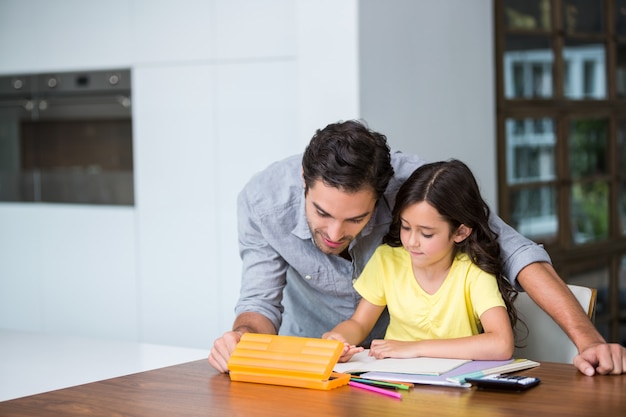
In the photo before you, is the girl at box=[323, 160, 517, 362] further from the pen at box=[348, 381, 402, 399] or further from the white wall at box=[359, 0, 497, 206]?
the white wall at box=[359, 0, 497, 206]

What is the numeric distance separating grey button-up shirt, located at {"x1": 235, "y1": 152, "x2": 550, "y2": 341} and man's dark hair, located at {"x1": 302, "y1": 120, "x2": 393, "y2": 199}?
0.73ft

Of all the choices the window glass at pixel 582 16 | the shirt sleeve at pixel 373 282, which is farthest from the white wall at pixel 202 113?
the shirt sleeve at pixel 373 282

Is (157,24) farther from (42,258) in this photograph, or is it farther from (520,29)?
(520,29)

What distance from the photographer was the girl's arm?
1.91 metres

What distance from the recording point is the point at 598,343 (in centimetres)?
187

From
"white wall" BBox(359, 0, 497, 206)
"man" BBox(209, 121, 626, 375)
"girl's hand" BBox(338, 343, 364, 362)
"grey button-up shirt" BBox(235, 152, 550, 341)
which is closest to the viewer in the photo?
"girl's hand" BBox(338, 343, 364, 362)

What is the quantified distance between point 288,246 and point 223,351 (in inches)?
20.6

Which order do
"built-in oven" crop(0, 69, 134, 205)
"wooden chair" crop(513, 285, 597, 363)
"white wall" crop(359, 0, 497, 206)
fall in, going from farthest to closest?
1. "built-in oven" crop(0, 69, 134, 205)
2. "white wall" crop(359, 0, 497, 206)
3. "wooden chair" crop(513, 285, 597, 363)

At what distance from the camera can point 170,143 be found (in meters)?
4.27

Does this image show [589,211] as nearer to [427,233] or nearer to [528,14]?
[528,14]

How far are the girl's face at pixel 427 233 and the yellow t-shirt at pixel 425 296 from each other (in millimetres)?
67

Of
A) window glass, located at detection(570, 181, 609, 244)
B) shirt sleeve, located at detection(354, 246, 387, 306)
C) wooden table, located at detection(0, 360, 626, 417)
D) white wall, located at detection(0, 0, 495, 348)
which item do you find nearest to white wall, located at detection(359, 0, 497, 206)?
white wall, located at detection(0, 0, 495, 348)

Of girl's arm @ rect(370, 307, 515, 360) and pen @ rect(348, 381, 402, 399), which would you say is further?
girl's arm @ rect(370, 307, 515, 360)

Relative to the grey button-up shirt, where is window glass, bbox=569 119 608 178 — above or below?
above
